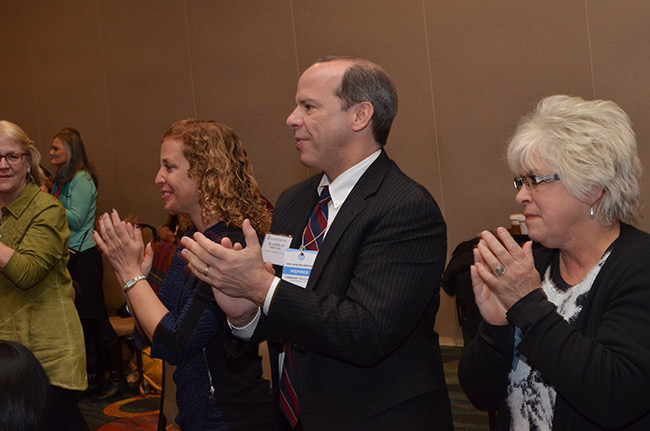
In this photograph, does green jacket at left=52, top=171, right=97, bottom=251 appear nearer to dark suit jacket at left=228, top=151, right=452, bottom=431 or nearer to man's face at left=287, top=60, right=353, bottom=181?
man's face at left=287, top=60, right=353, bottom=181

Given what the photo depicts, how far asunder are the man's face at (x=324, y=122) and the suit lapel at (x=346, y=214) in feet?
0.37

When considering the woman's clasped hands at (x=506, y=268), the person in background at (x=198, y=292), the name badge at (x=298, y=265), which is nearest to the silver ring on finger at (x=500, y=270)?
the woman's clasped hands at (x=506, y=268)

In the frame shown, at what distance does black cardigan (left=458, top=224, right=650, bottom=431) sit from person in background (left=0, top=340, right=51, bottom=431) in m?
1.04

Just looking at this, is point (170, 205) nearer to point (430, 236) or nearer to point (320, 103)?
point (320, 103)

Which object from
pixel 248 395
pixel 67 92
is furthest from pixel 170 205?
pixel 67 92

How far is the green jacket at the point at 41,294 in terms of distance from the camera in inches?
109

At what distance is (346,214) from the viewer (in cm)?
175

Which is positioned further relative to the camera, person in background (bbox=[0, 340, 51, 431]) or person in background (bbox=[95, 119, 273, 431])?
person in background (bbox=[95, 119, 273, 431])

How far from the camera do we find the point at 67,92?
837cm

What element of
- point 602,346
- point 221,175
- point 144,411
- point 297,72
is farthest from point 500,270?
point 297,72

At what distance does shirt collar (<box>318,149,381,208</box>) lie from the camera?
1862 millimetres

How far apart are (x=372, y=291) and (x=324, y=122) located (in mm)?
536

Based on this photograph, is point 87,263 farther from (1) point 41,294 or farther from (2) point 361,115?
(2) point 361,115

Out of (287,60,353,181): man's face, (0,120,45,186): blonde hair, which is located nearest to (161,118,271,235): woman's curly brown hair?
(287,60,353,181): man's face
